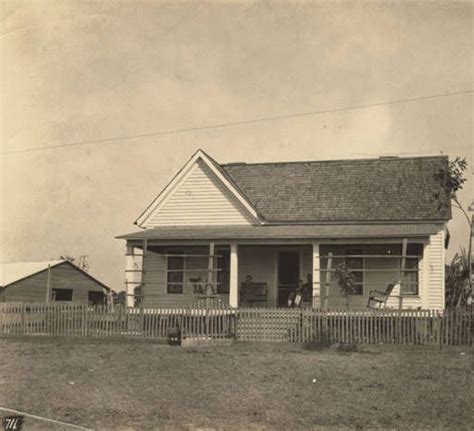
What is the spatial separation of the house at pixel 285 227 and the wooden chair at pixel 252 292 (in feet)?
0.12

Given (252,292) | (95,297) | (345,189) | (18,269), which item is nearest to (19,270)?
(18,269)

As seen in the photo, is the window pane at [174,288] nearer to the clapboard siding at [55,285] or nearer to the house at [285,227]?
the house at [285,227]

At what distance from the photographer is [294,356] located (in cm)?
1596

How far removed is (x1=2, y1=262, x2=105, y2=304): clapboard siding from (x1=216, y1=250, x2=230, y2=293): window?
74.7 ft

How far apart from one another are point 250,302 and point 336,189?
18.4 ft

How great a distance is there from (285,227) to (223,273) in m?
3.00

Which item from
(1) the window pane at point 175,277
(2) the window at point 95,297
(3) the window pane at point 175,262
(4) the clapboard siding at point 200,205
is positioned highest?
(4) the clapboard siding at point 200,205

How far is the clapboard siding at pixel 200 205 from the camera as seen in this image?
85.9ft

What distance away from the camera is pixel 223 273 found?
26453mm

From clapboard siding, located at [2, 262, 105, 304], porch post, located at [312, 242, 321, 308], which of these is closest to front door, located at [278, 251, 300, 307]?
porch post, located at [312, 242, 321, 308]

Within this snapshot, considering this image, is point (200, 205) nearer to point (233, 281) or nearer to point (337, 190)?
point (233, 281)


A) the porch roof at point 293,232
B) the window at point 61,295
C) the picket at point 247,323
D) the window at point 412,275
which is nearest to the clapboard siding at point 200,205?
the porch roof at point 293,232

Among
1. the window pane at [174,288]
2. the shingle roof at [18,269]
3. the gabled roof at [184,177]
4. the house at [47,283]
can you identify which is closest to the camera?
the gabled roof at [184,177]

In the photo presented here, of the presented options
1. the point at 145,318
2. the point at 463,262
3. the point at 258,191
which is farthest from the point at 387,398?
the point at 463,262
